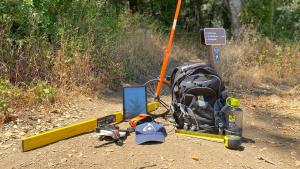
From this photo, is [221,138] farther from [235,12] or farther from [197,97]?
[235,12]

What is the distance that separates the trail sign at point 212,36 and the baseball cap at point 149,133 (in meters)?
1.79

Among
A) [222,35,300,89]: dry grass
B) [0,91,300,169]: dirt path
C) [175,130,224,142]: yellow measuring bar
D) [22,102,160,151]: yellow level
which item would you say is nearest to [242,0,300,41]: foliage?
[222,35,300,89]: dry grass

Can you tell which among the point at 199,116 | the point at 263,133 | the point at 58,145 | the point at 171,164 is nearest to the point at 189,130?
the point at 199,116

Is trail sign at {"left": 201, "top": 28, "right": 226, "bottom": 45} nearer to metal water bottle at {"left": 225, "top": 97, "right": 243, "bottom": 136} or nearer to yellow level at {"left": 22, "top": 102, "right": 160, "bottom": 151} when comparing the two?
metal water bottle at {"left": 225, "top": 97, "right": 243, "bottom": 136}

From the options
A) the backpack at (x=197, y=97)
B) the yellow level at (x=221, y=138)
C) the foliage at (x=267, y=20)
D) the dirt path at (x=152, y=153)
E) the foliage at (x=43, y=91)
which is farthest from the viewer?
Result: the foliage at (x=267, y=20)

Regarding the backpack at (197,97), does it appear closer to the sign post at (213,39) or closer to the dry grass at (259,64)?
the sign post at (213,39)

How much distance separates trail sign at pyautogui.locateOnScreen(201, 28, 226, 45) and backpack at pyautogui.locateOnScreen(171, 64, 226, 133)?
110 centimetres

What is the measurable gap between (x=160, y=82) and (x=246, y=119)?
1315 millimetres

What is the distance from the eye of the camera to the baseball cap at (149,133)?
13.6 ft

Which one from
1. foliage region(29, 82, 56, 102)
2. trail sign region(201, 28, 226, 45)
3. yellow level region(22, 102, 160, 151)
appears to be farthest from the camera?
trail sign region(201, 28, 226, 45)

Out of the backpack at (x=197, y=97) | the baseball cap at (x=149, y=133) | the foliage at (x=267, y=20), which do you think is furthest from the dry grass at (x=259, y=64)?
the baseball cap at (x=149, y=133)

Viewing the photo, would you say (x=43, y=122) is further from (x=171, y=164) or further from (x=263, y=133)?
(x=263, y=133)

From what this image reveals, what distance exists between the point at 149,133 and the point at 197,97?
2.25ft

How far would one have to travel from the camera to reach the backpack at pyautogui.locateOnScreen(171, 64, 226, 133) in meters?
4.41
